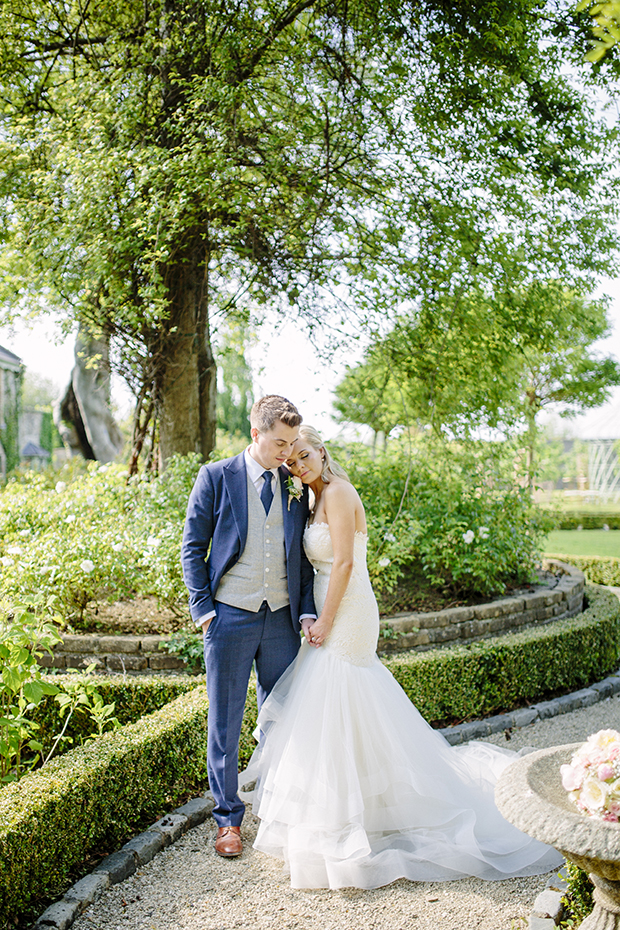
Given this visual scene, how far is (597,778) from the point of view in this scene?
212 cm

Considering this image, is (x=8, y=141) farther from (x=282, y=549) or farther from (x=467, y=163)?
(x=282, y=549)

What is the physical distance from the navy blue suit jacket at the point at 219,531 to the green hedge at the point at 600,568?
29.5 ft

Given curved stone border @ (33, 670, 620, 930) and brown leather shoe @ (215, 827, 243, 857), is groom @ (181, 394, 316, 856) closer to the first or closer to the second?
brown leather shoe @ (215, 827, 243, 857)

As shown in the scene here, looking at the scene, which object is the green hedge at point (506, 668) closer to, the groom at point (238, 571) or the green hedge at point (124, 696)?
the green hedge at point (124, 696)

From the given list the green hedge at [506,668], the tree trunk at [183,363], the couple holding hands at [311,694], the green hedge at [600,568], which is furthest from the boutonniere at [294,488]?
the green hedge at [600,568]

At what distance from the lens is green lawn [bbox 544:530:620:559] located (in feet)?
52.6

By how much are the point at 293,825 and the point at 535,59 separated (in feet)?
24.1

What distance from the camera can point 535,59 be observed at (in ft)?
22.8

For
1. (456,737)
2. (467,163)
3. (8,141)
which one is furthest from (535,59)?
(456,737)

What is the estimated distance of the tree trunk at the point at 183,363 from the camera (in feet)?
25.6

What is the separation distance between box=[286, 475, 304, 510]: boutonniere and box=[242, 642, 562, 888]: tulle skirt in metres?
0.76

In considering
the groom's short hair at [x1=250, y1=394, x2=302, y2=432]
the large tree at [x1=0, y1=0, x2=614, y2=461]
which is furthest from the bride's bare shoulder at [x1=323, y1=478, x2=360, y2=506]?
the large tree at [x1=0, y1=0, x2=614, y2=461]

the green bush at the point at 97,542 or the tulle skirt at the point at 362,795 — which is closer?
the tulle skirt at the point at 362,795

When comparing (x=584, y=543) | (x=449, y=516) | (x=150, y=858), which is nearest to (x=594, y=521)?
(x=584, y=543)
